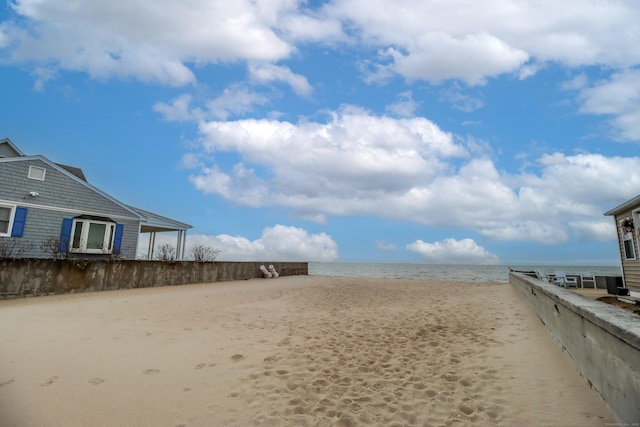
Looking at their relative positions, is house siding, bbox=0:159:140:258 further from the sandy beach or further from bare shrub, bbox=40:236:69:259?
the sandy beach

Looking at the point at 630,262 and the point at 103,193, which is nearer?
the point at 630,262

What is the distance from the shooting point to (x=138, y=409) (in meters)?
3.06

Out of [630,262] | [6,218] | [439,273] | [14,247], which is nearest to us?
[630,262]

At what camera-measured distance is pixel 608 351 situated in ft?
9.39

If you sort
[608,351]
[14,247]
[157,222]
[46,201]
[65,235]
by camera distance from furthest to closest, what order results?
[157,222], [65,235], [46,201], [14,247], [608,351]

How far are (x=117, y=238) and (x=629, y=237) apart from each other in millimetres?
21575

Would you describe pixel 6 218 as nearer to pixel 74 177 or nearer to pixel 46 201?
pixel 46 201

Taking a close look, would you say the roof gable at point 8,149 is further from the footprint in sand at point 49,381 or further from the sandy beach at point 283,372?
the footprint in sand at point 49,381

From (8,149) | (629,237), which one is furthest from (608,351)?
(8,149)

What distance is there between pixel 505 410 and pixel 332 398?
1.60 m

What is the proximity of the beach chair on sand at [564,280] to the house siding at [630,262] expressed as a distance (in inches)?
282

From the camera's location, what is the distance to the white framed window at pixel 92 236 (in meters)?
15.2

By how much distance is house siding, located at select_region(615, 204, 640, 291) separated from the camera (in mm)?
11930

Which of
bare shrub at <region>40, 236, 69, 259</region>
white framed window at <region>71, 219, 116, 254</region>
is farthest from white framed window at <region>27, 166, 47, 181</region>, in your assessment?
bare shrub at <region>40, 236, 69, 259</region>
